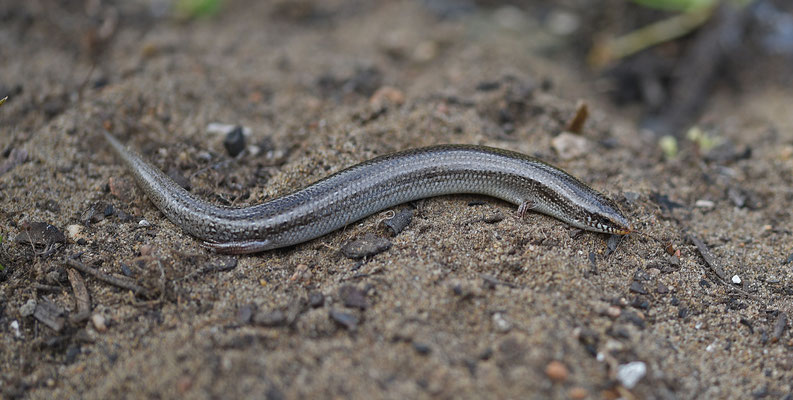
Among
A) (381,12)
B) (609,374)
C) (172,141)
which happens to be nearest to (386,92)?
(172,141)

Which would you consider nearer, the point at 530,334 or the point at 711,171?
the point at 530,334

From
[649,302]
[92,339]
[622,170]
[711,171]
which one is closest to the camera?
[92,339]

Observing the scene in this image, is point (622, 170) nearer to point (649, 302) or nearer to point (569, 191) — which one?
point (569, 191)

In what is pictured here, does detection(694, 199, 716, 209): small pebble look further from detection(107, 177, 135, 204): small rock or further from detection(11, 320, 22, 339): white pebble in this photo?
detection(11, 320, 22, 339): white pebble

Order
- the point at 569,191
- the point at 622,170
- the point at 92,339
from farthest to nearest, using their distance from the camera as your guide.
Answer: the point at 622,170
the point at 569,191
the point at 92,339

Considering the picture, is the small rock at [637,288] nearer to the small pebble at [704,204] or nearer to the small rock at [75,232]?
the small pebble at [704,204]

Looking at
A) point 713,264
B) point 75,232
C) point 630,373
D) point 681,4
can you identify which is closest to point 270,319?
point 75,232

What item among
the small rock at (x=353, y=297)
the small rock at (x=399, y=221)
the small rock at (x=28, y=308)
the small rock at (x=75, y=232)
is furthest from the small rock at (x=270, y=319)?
the small rock at (x=75, y=232)
